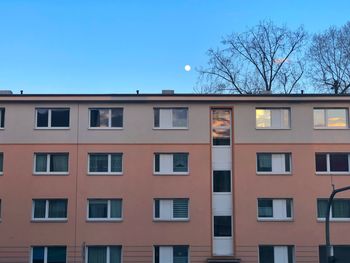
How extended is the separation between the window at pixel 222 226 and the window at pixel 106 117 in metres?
7.52

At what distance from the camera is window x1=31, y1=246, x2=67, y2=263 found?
2855cm

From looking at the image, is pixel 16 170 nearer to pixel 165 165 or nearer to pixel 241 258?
pixel 165 165

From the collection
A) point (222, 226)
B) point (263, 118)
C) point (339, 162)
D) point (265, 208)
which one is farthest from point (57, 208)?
point (339, 162)

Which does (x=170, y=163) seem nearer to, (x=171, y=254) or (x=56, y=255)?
(x=171, y=254)

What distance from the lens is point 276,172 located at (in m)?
29.5

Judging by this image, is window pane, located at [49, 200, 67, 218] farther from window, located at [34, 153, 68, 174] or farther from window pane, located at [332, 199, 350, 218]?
window pane, located at [332, 199, 350, 218]

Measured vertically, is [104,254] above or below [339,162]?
below

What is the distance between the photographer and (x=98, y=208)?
2922cm

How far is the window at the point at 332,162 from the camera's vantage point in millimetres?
29609

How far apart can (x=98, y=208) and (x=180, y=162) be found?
16.8 ft

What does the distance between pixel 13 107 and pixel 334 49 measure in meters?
28.3

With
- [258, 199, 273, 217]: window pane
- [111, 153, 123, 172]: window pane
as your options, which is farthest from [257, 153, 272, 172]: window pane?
[111, 153, 123, 172]: window pane

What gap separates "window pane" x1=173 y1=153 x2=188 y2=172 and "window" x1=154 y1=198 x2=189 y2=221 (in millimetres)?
1662

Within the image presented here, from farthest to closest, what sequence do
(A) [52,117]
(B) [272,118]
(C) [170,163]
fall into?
(B) [272,118]
(A) [52,117]
(C) [170,163]
